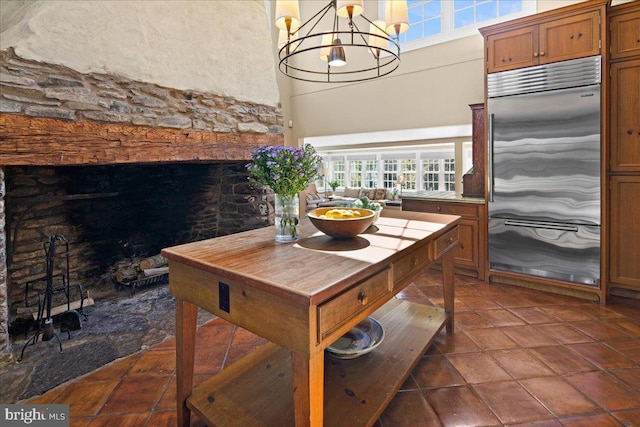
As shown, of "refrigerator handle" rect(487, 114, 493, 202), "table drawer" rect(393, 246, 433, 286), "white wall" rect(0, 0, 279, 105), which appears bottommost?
"table drawer" rect(393, 246, 433, 286)

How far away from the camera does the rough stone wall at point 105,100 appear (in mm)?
1889

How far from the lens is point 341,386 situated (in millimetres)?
1503

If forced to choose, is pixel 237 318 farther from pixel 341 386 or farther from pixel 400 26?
pixel 400 26

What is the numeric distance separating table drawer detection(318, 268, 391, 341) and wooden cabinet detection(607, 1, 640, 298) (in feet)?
8.64

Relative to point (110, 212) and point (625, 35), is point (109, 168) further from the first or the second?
point (625, 35)

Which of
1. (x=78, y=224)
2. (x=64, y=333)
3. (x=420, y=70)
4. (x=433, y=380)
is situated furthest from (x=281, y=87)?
(x=433, y=380)

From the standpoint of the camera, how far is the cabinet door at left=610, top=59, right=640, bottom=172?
2648mm

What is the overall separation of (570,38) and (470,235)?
5.97ft

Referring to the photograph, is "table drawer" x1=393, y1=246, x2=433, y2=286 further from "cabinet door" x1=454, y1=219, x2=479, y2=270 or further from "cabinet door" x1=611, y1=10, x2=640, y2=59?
"cabinet door" x1=611, y1=10, x2=640, y2=59

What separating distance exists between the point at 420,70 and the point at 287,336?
14.8 feet

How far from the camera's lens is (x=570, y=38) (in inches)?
107

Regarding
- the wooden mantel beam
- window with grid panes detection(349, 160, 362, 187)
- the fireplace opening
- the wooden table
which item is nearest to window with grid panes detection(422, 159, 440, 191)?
window with grid panes detection(349, 160, 362, 187)

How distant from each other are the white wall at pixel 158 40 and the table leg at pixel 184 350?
177cm

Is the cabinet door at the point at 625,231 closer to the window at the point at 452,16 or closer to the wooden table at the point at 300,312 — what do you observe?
the wooden table at the point at 300,312
